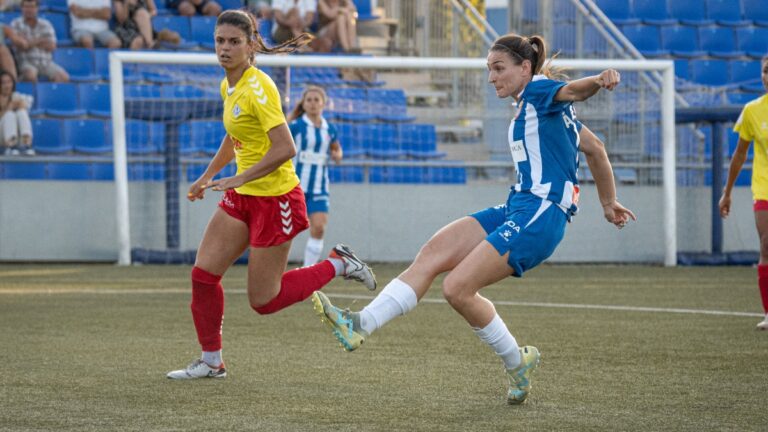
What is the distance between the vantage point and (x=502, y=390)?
6.16 meters

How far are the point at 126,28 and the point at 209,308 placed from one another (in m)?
13.3

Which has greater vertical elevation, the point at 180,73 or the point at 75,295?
the point at 180,73

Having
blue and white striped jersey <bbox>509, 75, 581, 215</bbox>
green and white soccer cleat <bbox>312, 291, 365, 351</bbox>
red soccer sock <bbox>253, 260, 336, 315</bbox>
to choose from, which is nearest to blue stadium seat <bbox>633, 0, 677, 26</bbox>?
red soccer sock <bbox>253, 260, 336, 315</bbox>

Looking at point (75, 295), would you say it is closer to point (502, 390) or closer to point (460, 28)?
point (502, 390)

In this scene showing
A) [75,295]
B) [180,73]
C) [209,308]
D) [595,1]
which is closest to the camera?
[209,308]

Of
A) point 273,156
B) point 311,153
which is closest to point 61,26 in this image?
point 311,153

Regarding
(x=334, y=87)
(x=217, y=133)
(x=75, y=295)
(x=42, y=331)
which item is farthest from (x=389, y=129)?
(x=42, y=331)

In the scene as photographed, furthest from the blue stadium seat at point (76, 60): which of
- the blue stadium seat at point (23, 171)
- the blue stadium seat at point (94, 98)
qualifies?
the blue stadium seat at point (23, 171)

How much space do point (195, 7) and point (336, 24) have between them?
241 centimetres

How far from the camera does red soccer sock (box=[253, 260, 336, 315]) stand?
670 cm

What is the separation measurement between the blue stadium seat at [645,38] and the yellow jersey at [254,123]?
1530 cm

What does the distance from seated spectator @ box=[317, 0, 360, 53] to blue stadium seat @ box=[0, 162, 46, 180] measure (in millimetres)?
5056

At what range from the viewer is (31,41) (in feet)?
59.7

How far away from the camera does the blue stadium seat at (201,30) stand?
64.8 ft
